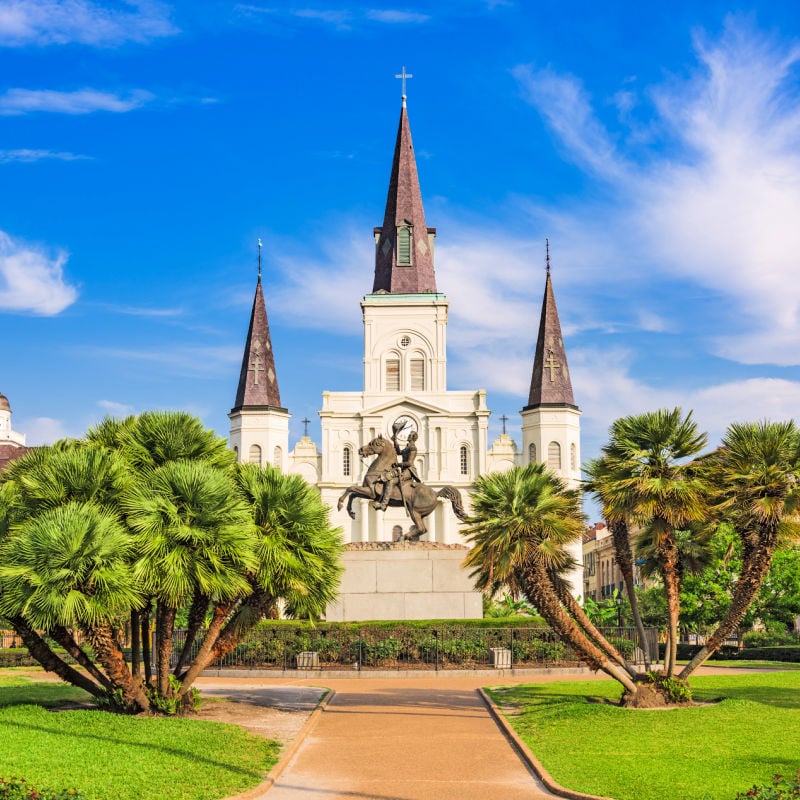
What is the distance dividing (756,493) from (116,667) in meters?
12.0

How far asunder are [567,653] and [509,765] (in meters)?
16.4

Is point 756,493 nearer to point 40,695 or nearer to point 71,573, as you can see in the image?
point 71,573

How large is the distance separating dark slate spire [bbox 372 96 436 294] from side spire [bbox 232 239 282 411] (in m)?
10.4

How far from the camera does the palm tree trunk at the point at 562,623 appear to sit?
1962 centimetres

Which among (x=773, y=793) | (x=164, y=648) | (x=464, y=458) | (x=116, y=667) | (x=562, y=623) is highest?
(x=464, y=458)

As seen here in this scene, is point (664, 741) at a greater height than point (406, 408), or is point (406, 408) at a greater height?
point (406, 408)

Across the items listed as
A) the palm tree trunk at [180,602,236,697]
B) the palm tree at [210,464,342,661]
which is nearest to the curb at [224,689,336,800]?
the palm tree at [210,464,342,661]

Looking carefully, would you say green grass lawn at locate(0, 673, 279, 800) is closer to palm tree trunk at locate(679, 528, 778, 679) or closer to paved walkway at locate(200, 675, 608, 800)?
paved walkway at locate(200, 675, 608, 800)

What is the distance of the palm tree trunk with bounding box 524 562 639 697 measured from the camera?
19.6 m

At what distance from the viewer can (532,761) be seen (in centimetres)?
1515

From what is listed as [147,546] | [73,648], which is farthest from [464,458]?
[147,546]

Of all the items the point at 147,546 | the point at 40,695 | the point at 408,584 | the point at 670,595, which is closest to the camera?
the point at 147,546

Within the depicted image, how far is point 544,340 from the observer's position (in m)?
84.6

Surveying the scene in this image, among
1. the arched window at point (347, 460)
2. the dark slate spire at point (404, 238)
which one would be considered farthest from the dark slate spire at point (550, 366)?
the arched window at point (347, 460)
